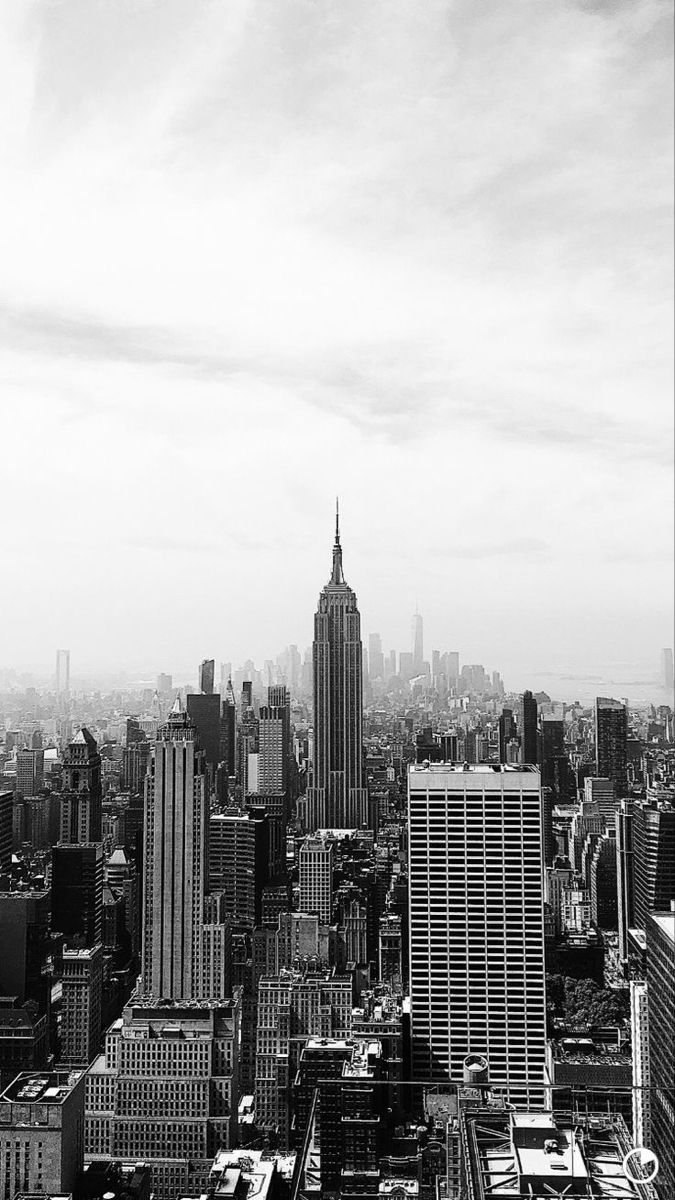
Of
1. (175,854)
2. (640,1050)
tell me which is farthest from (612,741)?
(175,854)

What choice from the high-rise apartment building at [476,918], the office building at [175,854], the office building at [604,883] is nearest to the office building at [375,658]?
the high-rise apartment building at [476,918]

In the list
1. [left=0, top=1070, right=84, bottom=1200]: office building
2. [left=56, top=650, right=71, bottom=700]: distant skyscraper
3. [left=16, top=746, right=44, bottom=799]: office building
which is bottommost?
[left=0, top=1070, right=84, bottom=1200]: office building

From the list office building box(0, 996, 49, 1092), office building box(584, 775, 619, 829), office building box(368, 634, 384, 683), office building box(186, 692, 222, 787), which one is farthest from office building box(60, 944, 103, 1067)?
office building box(584, 775, 619, 829)

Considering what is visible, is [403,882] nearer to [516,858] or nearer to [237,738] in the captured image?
[516,858]

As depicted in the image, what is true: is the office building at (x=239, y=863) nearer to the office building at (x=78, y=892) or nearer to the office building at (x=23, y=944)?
the office building at (x=78, y=892)

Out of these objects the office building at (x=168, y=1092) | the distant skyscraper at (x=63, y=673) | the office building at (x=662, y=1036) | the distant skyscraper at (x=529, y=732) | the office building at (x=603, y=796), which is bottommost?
the office building at (x=168, y=1092)

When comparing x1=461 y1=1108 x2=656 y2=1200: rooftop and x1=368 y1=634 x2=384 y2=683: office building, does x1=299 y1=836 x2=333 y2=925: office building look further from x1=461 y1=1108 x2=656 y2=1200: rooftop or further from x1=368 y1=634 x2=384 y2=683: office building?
x1=461 y1=1108 x2=656 y2=1200: rooftop

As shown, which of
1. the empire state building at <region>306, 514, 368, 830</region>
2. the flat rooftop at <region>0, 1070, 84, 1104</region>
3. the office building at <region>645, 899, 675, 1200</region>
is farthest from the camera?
the empire state building at <region>306, 514, 368, 830</region>

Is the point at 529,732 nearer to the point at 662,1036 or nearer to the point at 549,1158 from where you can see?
the point at 662,1036
